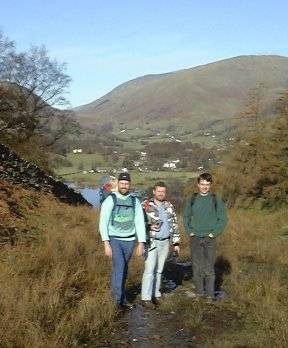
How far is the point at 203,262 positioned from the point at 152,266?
0.89m

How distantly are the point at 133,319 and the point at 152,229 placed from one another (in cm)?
134

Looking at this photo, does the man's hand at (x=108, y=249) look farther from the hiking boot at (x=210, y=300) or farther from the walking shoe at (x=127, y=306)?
the hiking boot at (x=210, y=300)

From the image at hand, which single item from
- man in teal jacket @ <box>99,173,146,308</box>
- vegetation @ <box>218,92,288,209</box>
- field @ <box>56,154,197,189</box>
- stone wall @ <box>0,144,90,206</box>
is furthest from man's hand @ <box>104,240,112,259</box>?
field @ <box>56,154,197,189</box>

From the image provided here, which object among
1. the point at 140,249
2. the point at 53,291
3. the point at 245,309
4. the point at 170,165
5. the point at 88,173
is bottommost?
the point at 88,173

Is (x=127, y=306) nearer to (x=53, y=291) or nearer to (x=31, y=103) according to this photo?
(x=53, y=291)

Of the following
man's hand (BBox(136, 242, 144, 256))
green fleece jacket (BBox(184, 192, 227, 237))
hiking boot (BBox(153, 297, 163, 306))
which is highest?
green fleece jacket (BBox(184, 192, 227, 237))

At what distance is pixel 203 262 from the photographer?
7.82 m

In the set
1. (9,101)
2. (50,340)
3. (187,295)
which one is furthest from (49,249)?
(9,101)

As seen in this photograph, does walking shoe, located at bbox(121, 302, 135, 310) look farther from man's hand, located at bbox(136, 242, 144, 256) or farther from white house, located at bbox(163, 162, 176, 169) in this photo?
white house, located at bbox(163, 162, 176, 169)

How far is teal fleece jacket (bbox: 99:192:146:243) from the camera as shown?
22.3ft

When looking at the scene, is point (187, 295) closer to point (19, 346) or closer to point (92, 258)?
point (92, 258)

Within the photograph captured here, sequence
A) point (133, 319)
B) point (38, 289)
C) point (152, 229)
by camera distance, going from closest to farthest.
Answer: point (38, 289) → point (133, 319) → point (152, 229)

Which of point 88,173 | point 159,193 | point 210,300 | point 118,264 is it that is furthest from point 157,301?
point 88,173

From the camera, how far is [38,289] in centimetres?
617
